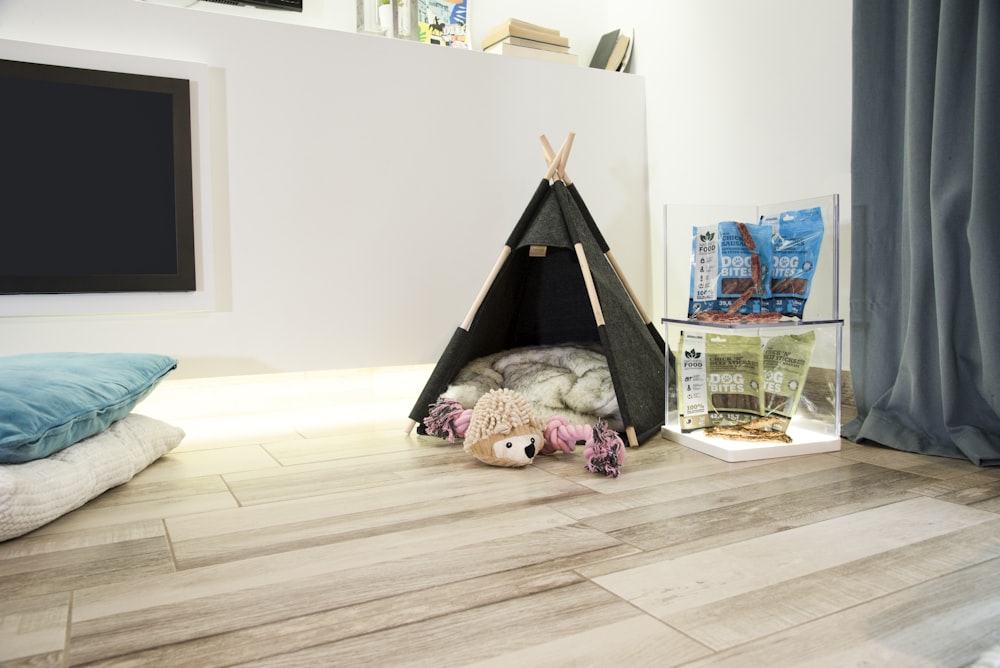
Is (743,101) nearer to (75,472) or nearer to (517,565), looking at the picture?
(517,565)

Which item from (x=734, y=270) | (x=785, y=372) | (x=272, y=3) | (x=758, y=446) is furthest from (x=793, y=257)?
(x=272, y=3)

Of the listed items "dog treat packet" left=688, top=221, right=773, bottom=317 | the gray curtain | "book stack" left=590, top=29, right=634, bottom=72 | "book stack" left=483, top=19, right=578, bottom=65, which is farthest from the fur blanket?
"book stack" left=590, top=29, right=634, bottom=72

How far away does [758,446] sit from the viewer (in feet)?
5.92

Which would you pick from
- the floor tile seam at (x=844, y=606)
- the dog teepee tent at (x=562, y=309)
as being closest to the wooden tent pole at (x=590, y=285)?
the dog teepee tent at (x=562, y=309)

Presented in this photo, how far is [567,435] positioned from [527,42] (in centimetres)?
159

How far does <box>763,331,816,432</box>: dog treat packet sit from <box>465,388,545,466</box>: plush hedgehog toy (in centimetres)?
63

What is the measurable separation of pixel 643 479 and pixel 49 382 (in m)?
1.23

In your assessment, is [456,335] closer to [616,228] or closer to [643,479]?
[643,479]

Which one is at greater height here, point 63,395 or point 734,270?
point 734,270

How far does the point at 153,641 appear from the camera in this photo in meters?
0.91

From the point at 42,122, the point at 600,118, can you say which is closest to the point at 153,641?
the point at 42,122

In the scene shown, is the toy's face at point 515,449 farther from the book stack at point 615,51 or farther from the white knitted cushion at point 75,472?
the book stack at point 615,51

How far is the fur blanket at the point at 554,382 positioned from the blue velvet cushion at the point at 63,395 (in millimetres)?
768

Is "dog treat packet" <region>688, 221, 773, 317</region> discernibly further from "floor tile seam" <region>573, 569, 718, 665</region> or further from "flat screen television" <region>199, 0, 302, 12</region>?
"flat screen television" <region>199, 0, 302, 12</region>
